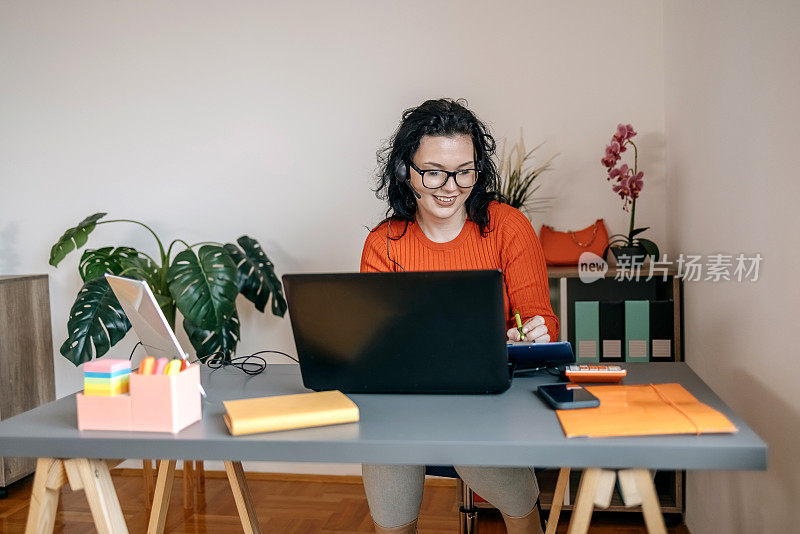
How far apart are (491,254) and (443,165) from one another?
0.95ft

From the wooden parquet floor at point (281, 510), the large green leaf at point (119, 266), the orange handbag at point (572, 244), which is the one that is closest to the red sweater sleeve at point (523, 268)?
the orange handbag at point (572, 244)

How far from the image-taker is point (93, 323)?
2.54 metres

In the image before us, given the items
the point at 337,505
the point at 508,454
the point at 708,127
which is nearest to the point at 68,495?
the point at 337,505

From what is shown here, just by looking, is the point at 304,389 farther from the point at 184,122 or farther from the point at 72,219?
the point at 72,219

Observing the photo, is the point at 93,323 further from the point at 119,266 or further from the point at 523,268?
the point at 523,268

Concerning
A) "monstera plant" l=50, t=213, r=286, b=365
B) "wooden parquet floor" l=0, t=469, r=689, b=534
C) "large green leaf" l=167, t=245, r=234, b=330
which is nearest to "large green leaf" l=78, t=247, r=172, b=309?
"monstera plant" l=50, t=213, r=286, b=365

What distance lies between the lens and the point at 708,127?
2.08 meters

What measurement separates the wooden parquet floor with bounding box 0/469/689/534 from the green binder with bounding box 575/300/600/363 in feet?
1.97

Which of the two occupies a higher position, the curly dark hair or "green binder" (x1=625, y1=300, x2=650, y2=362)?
the curly dark hair

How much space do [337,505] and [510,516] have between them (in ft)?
4.27

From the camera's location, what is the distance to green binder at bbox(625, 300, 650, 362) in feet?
8.07

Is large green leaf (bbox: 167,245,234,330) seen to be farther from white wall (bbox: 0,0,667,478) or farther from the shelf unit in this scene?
the shelf unit

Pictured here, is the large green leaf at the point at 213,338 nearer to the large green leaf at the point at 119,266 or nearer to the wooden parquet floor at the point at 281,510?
the large green leaf at the point at 119,266

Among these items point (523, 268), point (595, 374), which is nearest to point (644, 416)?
point (595, 374)
